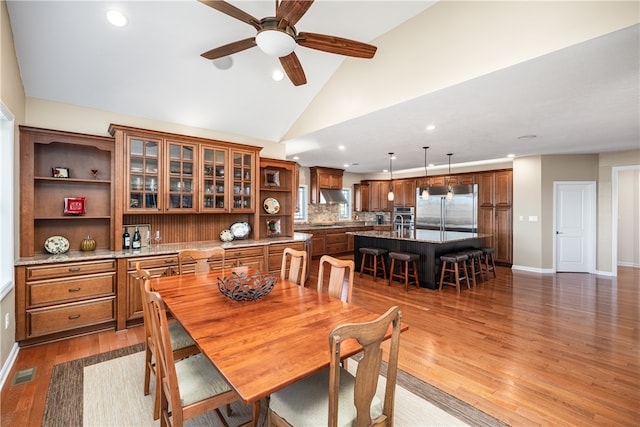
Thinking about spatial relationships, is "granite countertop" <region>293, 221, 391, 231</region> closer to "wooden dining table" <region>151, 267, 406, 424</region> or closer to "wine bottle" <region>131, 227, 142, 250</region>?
"wine bottle" <region>131, 227, 142, 250</region>

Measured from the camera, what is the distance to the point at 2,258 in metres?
2.53

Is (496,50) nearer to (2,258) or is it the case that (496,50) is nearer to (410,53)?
(410,53)

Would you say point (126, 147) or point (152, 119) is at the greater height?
point (152, 119)

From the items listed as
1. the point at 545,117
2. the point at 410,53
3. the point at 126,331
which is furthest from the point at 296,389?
the point at 545,117

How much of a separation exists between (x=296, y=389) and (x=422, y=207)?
7516 millimetres

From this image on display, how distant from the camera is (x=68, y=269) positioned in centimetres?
291

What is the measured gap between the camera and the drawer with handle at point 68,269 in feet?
9.02

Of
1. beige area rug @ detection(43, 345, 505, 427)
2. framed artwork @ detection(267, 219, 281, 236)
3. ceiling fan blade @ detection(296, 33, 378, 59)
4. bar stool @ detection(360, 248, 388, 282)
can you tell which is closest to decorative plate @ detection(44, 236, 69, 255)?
beige area rug @ detection(43, 345, 505, 427)

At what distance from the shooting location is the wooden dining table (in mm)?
1130

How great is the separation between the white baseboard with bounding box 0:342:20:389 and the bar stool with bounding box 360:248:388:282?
4.81 metres

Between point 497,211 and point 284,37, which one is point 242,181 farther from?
point 497,211

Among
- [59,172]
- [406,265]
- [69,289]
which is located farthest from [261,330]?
[406,265]

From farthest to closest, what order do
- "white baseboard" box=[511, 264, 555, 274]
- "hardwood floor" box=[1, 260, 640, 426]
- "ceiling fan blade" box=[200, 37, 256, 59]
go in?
"white baseboard" box=[511, 264, 555, 274] < "ceiling fan blade" box=[200, 37, 256, 59] < "hardwood floor" box=[1, 260, 640, 426]

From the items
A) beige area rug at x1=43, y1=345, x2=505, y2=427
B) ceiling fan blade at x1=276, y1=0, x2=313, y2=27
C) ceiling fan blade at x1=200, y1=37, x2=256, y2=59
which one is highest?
ceiling fan blade at x1=200, y1=37, x2=256, y2=59
